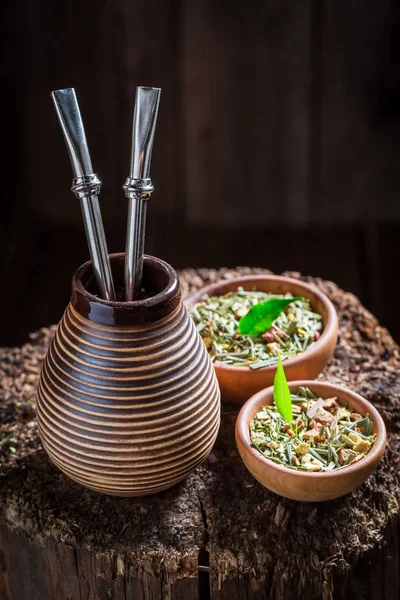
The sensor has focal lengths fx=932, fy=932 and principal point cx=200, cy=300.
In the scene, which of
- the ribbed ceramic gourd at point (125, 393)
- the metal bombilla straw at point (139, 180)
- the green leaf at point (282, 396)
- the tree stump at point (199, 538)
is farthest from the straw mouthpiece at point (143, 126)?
the tree stump at point (199, 538)

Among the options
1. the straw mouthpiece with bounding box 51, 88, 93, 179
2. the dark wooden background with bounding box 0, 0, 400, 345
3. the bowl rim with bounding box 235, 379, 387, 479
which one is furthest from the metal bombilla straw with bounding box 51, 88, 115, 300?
the dark wooden background with bounding box 0, 0, 400, 345

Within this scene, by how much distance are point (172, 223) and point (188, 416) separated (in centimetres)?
189

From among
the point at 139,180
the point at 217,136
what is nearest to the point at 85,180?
the point at 139,180

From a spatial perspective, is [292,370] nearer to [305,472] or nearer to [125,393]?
[305,472]

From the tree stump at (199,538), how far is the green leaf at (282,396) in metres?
0.13

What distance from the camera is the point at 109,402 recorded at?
1.40 metres

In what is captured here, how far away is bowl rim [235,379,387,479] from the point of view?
143 centimetres

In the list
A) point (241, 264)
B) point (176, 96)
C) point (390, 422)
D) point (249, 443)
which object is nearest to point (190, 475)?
point (249, 443)

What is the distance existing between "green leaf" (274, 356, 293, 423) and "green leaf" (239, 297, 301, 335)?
232mm

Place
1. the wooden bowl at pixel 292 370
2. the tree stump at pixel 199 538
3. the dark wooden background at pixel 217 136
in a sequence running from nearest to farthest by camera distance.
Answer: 1. the tree stump at pixel 199 538
2. the wooden bowl at pixel 292 370
3. the dark wooden background at pixel 217 136

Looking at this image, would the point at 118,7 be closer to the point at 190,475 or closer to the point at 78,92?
the point at 78,92

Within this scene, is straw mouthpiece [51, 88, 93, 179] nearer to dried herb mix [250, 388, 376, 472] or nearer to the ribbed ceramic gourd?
the ribbed ceramic gourd

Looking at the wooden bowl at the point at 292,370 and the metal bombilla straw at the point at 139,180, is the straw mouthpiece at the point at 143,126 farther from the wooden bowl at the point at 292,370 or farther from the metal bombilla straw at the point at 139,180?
the wooden bowl at the point at 292,370

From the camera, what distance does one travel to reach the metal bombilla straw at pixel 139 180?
1.36 metres
